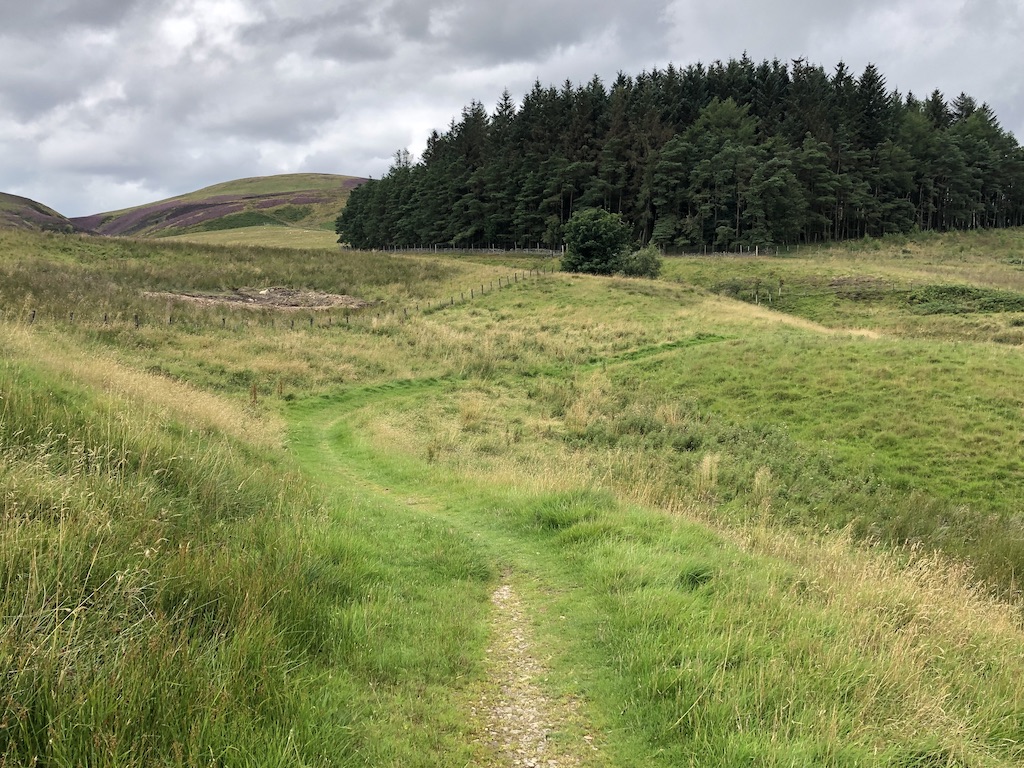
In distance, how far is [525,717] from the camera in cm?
407

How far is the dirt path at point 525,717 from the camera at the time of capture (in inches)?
146

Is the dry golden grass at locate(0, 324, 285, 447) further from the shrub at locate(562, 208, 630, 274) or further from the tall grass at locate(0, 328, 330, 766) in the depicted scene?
the shrub at locate(562, 208, 630, 274)

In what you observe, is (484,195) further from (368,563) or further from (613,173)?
(368,563)

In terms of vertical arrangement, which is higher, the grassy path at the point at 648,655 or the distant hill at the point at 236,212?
the distant hill at the point at 236,212

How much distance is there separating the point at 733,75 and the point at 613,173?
2983 centimetres

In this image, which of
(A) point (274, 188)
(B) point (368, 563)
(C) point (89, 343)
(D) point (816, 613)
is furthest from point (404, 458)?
(A) point (274, 188)

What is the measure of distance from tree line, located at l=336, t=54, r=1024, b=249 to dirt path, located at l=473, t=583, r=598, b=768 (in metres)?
71.4

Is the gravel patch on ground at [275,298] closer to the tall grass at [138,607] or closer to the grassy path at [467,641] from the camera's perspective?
the grassy path at [467,641]

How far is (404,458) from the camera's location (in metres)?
12.9

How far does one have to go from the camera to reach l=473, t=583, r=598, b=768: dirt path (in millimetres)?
3697

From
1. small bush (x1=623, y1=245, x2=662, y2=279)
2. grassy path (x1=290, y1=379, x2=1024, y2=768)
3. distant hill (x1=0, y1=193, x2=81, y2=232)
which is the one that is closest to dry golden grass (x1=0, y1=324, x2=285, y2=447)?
grassy path (x1=290, y1=379, x2=1024, y2=768)

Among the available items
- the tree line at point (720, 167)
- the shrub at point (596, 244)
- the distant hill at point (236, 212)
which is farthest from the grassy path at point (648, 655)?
the distant hill at point (236, 212)

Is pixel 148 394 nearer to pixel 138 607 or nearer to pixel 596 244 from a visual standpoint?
pixel 138 607

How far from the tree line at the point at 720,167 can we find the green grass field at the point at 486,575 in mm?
56411
